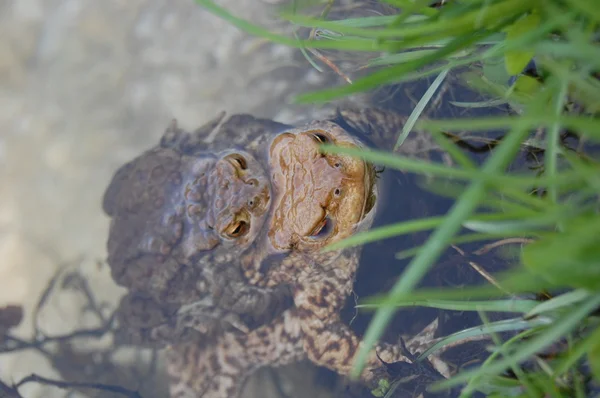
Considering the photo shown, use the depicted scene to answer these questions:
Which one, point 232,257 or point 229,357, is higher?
point 232,257

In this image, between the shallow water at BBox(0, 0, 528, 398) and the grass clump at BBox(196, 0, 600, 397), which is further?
the shallow water at BBox(0, 0, 528, 398)

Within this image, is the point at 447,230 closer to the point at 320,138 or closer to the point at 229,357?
the point at 320,138

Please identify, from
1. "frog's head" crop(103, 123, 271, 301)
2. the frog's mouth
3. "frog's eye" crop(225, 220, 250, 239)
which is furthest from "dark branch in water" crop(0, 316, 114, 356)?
the frog's mouth

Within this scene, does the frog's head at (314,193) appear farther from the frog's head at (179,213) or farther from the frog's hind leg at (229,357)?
the frog's hind leg at (229,357)

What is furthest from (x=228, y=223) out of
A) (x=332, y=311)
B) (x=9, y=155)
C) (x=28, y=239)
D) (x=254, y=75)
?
(x=9, y=155)

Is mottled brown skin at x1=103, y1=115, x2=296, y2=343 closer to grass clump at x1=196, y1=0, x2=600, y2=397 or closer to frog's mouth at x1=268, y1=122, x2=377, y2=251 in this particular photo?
frog's mouth at x1=268, y1=122, x2=377, y2=251

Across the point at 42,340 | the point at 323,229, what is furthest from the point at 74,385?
the point at 323,229

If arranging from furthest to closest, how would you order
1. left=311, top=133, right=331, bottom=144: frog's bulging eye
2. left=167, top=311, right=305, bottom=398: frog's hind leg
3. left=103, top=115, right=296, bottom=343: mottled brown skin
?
left=167, top=311, right=305, bottom=398: frog's hind leg, left=103, top=115, right=296, bottom=343: mottled brown skin, left=311, top=133, right=331, bottom=144: frog's bulging eye
